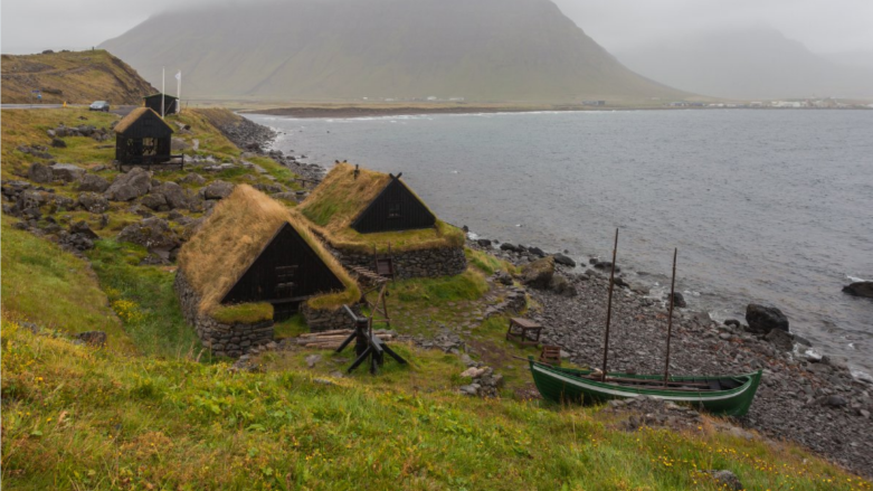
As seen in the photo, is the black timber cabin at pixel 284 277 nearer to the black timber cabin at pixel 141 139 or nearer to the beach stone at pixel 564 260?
the beach stone at pixel 564 260

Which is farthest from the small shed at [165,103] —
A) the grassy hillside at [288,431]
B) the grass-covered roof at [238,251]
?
the grassy hillside at [288,431]

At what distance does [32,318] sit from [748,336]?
3843 centimetres

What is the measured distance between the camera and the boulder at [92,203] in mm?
38344

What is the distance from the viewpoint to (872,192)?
8325 centimetres

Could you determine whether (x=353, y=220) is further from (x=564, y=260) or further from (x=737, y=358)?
(x=737, y=358)

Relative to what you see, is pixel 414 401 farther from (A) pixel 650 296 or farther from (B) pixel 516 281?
(A) pixel 650 296

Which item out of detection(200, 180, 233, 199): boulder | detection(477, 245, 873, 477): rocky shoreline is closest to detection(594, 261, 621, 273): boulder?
detection(477, 245, 873, 477): rocky shoreline

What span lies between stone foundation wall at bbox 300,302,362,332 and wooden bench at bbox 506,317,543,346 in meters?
8.86

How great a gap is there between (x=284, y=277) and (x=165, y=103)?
7262cm

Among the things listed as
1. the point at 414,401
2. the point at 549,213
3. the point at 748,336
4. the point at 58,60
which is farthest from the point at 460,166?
the point at 414,401

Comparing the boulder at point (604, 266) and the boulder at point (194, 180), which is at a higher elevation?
the boulder at point (194, 180)

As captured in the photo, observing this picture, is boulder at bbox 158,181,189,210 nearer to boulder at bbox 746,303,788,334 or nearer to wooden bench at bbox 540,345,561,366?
wooden bench at bbox 540,345,561,366

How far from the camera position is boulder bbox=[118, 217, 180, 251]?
33062mm

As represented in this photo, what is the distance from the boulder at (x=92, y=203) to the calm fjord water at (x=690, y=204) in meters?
34.0
